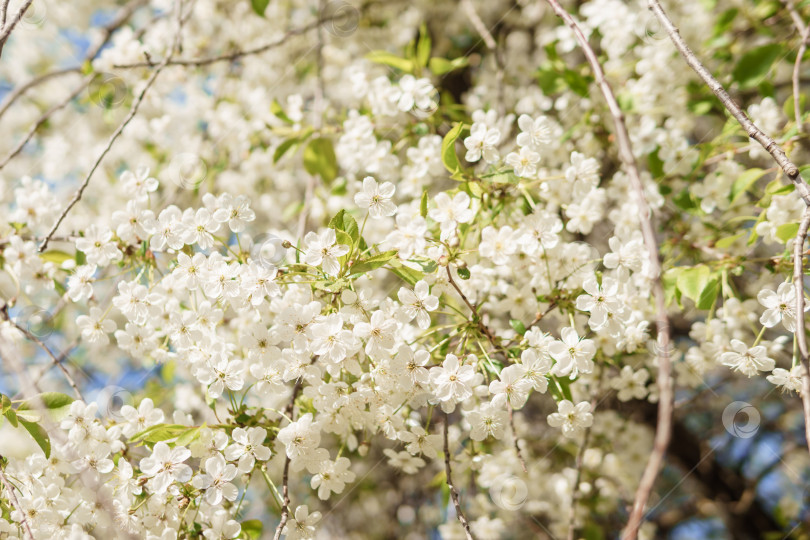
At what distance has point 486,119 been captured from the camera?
158 centimetres

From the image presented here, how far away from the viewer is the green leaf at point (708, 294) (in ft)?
4.36

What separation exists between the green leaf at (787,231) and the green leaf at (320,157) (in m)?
1.38

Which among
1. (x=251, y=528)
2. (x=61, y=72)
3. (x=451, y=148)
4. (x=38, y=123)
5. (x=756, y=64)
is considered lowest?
(x=251, y=528)

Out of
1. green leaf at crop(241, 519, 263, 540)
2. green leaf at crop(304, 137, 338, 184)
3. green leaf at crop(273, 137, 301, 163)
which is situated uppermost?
green leaf at crop(273, 137, 301, 163)

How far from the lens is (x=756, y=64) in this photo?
1.91m

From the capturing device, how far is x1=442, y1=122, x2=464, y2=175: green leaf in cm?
125

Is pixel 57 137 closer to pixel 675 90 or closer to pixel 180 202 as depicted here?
pixel 180 202

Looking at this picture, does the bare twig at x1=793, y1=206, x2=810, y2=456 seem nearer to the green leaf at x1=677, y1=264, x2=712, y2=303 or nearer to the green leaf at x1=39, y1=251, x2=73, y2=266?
the green leaf at x1=677, y1=264, x2=712, y2=303

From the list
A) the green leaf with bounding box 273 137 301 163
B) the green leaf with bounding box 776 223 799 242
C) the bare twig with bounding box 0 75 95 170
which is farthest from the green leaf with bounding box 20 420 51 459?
the green leaf with bounding box 776 223 799 242

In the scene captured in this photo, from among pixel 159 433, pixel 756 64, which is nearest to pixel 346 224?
pixel 159 433

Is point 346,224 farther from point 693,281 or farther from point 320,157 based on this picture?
point 320,157

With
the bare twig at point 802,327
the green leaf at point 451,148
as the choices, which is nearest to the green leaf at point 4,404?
the green leaf at point 451,148

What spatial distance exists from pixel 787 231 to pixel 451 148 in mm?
802

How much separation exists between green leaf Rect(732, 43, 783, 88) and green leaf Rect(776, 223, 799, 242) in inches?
32.5
